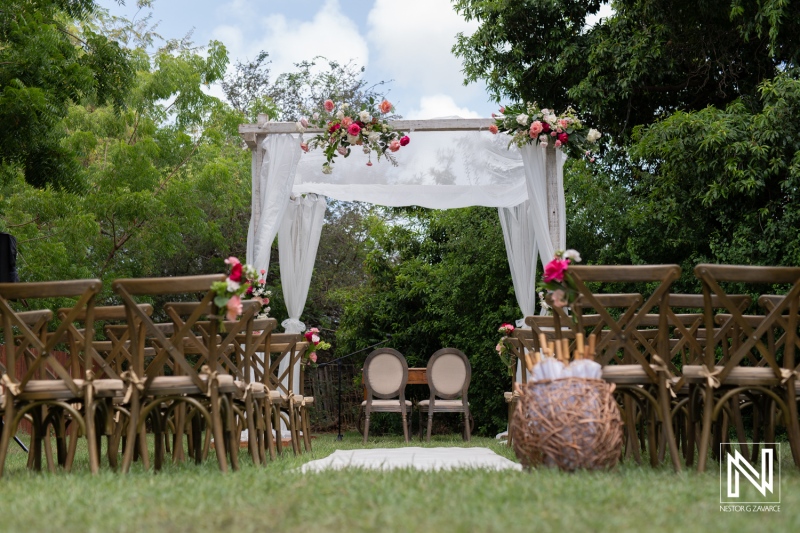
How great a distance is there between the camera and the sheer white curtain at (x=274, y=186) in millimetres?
8328

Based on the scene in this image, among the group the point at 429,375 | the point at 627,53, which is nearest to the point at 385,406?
the point at 429,375

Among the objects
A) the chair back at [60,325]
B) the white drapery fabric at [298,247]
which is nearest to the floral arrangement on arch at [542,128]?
the white drapery fabric at [298,247]

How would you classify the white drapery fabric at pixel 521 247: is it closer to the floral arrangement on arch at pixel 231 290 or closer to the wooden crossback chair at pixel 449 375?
the wooden crossback chair at pixel 449 375

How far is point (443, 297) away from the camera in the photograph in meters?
11.2

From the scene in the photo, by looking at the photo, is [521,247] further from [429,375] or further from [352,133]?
[352,133]

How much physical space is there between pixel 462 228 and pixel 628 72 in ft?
9.68

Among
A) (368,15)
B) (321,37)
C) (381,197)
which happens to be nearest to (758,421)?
(381,197)

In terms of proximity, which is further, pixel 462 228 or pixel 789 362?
pixel 462 228

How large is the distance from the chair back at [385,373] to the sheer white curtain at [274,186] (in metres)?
1.71

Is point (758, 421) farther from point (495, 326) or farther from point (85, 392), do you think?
point (495, 326)

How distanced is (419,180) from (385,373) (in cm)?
217

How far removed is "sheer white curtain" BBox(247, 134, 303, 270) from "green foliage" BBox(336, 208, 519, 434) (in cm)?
320

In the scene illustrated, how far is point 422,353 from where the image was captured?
38.6 ft

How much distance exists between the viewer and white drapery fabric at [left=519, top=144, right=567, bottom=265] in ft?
26.2
